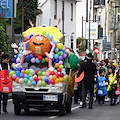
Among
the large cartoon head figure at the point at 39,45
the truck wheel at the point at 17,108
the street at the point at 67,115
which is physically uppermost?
the large cartoon head figure at the point at 39,45

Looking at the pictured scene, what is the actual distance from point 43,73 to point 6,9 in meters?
15.9

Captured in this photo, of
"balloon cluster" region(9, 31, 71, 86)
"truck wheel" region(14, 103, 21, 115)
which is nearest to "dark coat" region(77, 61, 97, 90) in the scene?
"balloon cluster" region(9, 31, 71, 86)

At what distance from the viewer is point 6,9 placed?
32656mm

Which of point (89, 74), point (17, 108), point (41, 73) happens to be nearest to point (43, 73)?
point (41, 73)

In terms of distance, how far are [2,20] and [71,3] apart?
2089cm

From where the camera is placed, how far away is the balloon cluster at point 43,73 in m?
17.1

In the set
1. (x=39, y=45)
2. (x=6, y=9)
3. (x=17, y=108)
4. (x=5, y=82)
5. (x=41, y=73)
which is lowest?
(x=17, y=108)

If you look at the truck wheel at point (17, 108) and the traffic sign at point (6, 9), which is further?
the traffic sign at point (6, 9)

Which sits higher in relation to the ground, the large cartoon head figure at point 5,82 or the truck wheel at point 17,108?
the large cartoon head figure at point 5,82

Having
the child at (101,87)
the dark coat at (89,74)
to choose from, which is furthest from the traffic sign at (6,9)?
the dark coat at (89,74)

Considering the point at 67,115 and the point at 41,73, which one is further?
the point at 67,115

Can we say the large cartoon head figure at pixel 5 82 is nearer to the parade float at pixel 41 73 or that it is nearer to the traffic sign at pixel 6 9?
the parade float at pixel 41 73

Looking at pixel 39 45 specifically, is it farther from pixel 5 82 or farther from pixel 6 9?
pixel 6 9

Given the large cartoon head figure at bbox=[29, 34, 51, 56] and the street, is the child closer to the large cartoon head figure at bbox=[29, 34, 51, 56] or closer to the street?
the street
